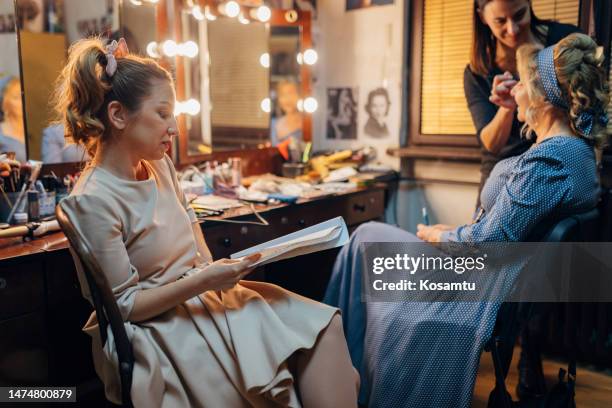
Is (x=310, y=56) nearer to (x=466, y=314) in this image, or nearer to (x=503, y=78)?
(x=503, y=78)

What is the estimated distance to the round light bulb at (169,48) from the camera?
2420 millimetres

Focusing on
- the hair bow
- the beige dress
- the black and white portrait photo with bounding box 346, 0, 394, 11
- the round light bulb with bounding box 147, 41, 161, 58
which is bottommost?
the beige dress

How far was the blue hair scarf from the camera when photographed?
1.71 m

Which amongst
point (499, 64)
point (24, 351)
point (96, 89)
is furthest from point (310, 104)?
point (24, 351)

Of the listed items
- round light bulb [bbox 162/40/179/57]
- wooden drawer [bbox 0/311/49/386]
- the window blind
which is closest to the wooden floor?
the window blind

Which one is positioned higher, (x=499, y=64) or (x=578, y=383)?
(x=499, y=64)

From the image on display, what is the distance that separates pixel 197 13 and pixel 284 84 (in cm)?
66

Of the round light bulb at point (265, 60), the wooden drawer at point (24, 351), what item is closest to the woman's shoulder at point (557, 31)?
the round light bulb at point (265, 60)

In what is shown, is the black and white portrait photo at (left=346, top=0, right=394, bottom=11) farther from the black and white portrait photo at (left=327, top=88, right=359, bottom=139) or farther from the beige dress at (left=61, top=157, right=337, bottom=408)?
the beige dress at (left=61, top=157, right=337, bottom=408)

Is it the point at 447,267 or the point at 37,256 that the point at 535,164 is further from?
the point at 37,256

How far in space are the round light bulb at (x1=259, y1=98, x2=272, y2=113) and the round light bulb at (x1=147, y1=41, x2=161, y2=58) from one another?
68 cm

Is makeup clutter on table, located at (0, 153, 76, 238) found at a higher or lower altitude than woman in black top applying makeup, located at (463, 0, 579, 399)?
lower

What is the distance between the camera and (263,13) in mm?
2842

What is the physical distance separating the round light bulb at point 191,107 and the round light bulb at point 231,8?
1.47ft
